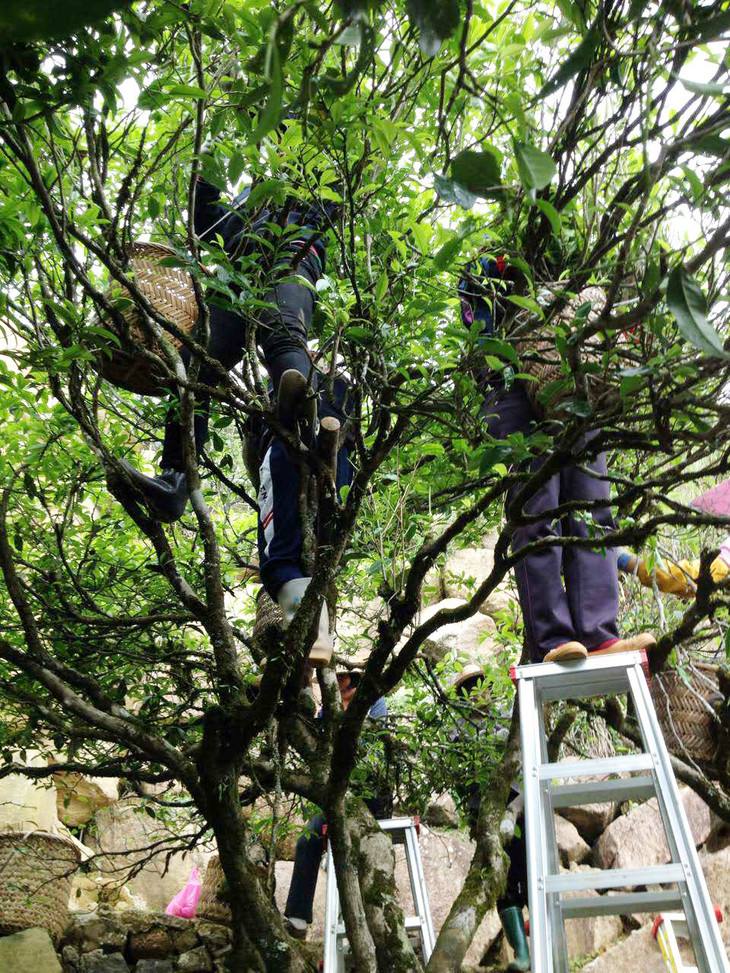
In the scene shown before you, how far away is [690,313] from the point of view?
1060 mm

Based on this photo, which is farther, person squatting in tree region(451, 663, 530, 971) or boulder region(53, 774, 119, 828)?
boulder region(53, 774, 119, 828)

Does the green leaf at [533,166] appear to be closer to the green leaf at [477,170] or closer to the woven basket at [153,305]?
the green leaf at [477,170]

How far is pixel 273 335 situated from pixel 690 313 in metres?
1.91

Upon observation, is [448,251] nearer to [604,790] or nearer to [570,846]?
[604,790]

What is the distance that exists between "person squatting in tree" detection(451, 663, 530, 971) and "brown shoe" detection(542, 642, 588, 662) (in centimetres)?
Result: 121

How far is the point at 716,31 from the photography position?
1160 millimetres

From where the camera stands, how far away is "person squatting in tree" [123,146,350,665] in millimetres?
2643

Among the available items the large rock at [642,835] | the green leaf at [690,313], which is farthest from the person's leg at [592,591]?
the large rock at [642,835]

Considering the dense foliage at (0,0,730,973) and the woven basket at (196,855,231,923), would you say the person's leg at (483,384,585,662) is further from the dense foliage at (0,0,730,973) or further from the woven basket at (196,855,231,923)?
the woven basket at (196,855,231,923)

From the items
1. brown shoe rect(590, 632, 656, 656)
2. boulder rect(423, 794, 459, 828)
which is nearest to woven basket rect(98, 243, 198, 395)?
brown shoe rect(590, 632, 656, 656)

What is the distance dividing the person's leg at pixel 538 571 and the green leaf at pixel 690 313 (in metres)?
1.74

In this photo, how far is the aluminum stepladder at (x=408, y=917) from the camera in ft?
11.4

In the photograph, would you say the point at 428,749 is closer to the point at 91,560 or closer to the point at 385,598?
the point at 385,598

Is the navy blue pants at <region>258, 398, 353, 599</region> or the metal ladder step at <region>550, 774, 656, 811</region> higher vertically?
the navy blue pants at <region>258, 398, 353, 599</region>
